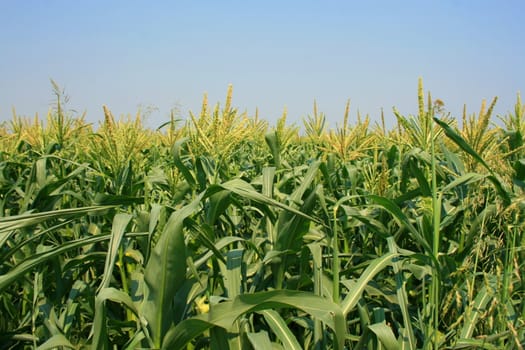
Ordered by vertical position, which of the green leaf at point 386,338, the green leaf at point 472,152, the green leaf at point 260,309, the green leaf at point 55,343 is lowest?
the green leaf at point 386,338

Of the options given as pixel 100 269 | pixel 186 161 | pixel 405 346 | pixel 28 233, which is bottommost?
pixel 405 346

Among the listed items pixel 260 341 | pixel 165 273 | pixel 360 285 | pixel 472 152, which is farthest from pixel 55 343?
pixel 472 152

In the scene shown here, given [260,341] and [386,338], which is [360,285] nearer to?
[386,338]

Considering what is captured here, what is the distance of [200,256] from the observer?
203cm

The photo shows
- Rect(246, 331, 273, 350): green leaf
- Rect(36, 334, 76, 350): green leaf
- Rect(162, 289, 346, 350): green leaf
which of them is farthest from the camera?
Rect(36, 334, 76, 350): green leaf

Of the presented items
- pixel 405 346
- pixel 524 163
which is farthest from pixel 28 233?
pixel 524 163

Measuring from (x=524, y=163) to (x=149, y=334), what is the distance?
1.65 m

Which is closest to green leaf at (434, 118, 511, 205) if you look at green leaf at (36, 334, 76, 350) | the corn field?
the corn field

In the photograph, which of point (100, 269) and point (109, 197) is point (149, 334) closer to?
point (109, 197)

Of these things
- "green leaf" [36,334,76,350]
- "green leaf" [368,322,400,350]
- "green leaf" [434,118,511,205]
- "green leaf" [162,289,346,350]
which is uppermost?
"green leaf" [434,118,511,205]

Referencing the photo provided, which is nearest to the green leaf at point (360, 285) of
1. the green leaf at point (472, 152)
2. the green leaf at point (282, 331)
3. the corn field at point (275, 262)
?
the corn field at point (275, 262)

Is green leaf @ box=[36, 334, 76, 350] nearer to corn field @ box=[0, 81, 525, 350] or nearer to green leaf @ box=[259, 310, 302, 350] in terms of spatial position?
corn field @ box=[0, 81, 525, 350]

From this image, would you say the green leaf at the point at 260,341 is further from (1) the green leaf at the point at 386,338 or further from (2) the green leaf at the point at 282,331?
(1) the green leaf at the point at 386,338

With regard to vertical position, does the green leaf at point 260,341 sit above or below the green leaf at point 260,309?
below
